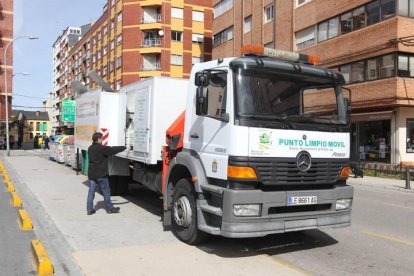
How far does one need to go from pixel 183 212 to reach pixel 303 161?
76.9 inches

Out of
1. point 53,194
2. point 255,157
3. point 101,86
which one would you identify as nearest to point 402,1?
A: point 101,86

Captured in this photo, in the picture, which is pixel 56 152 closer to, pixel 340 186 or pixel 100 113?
pixel 100 113

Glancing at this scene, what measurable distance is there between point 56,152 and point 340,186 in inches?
831

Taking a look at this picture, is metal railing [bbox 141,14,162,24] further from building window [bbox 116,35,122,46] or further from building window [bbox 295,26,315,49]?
building window [bbox 295,26,315,49]

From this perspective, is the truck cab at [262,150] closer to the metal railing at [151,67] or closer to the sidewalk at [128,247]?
the sidewalk at [128,247]

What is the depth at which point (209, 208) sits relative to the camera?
6.43m

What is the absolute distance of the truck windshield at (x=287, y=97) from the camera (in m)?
6.25

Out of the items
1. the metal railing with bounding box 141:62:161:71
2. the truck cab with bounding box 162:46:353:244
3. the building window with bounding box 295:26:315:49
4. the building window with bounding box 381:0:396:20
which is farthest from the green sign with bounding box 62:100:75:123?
the metal railing with bounding box 141:62:161:71

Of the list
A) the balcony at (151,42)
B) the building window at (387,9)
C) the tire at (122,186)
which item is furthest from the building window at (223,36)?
the tire at (122,186)

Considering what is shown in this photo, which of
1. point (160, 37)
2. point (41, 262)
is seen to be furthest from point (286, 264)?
point (160, 37)

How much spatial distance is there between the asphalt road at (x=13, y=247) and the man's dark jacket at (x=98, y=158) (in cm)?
168

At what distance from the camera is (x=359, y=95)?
26.2 m

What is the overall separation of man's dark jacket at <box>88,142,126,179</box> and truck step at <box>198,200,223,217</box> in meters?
3.35

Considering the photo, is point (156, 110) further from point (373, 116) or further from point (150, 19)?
A: point (150, 19)
